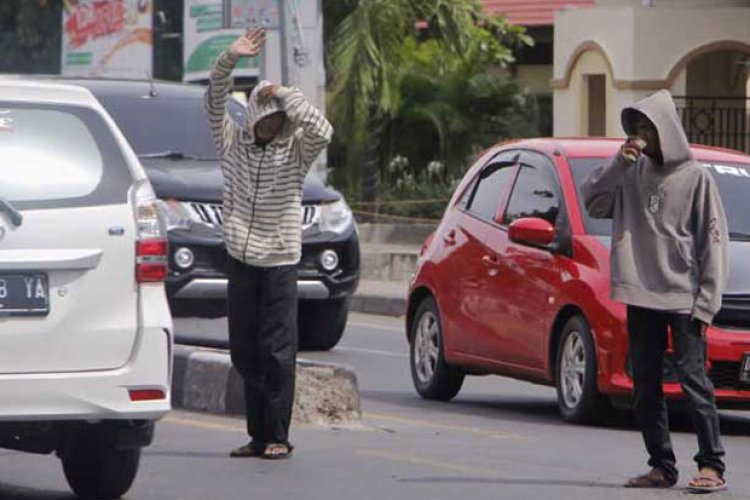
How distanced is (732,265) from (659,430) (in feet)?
8.67

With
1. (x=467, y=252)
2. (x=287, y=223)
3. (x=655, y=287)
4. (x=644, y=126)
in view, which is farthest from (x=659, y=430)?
(x=467, y=252)

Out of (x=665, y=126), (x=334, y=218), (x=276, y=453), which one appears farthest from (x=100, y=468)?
(x=334, y=218)

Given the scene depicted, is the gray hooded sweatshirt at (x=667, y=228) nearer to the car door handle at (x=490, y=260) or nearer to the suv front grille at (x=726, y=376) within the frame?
the suv front grille at (x=726, y=376)

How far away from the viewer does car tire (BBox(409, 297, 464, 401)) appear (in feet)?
43.9

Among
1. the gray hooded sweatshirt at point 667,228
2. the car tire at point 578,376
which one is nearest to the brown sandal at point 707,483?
the gray hooded sweatshirt at point 667,228

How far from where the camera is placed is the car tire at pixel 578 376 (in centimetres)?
1158

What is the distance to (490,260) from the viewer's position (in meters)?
12.7

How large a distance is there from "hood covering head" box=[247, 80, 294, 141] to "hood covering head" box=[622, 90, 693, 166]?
1.61 meters

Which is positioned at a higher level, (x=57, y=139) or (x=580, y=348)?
(x=57, y=139)

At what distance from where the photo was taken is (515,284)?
12.5 meters

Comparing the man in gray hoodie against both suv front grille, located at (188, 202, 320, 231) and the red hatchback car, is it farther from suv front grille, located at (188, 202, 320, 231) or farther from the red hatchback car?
suv front grille, located at (188, 202, 320, 231)

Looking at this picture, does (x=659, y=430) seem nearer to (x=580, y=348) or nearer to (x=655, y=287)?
(x=655, y=287)

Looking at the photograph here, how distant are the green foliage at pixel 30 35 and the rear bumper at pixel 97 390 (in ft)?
105

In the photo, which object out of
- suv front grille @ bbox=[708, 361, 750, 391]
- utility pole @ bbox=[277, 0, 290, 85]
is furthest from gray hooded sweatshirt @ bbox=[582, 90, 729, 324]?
utility pole @ bbox=[277, 0, 290, 85]
